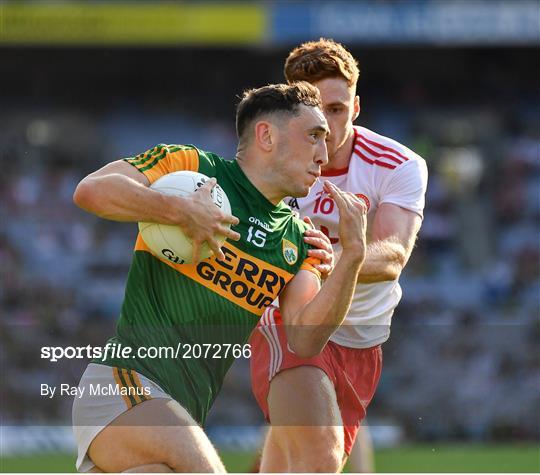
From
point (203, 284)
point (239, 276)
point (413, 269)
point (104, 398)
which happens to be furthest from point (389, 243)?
point (413, 269)

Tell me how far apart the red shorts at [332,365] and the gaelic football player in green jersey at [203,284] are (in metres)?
A: 0.99

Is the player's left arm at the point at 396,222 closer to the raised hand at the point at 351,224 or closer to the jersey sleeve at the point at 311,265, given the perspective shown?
the jersey sleeve at the point at 311,265

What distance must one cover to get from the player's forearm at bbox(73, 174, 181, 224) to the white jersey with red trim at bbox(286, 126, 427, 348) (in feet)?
5.54

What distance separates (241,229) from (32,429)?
430 inches

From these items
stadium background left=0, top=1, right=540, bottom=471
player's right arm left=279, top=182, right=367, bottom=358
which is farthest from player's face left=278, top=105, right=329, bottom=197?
stadium background left=0, top=1, right=540, bottom=471

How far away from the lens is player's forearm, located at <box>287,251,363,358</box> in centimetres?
494

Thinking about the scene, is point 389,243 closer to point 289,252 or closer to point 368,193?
point 368,193

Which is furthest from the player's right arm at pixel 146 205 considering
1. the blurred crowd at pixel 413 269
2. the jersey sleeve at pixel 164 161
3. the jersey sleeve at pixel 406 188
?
the blurred crowd at pixel 413 269

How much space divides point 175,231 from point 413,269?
14.4 m

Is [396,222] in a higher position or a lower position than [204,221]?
lower

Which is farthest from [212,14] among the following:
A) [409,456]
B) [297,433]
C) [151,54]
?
[297,433]

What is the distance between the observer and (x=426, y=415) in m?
16.3

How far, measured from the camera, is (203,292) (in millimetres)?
5059

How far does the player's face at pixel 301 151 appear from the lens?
514 centimetres
